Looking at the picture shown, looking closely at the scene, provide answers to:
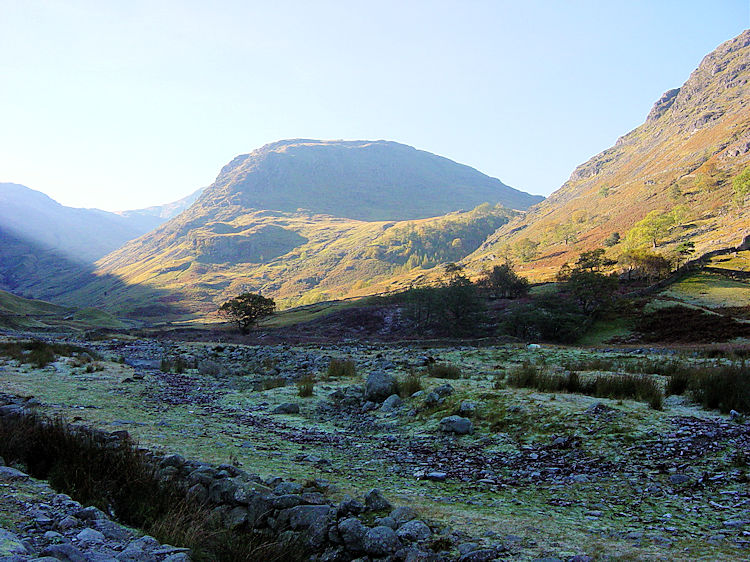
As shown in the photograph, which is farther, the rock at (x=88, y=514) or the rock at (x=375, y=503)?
the rock at (x=375, y=503)

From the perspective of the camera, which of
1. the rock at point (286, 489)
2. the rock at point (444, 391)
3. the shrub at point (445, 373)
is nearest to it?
the rock at point (286, 489)

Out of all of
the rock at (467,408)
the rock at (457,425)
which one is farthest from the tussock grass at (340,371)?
the rock at (457,425)

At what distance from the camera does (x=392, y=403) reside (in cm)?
1242

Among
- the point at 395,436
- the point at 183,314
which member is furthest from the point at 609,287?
the point at 183,314

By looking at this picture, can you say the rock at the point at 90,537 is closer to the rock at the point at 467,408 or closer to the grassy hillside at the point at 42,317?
the rock at the point at 467,408

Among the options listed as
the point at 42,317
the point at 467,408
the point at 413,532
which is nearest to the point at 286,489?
the point at 413,532

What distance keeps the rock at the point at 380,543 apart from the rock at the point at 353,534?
8cm

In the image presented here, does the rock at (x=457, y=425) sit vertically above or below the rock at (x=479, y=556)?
below

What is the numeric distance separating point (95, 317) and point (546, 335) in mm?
95014

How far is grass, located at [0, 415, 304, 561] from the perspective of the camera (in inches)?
163

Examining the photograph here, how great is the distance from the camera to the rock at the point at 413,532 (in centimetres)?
461

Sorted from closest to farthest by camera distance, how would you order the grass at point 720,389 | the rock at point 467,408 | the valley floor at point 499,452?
the valley floor at point 499,452 < the grass at point 720,389 < the rock at point 467,408

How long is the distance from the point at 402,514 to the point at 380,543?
0.74 meters

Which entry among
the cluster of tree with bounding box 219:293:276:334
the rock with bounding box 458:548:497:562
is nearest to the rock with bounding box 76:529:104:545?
the rock with bounding box 458:548:497:562
